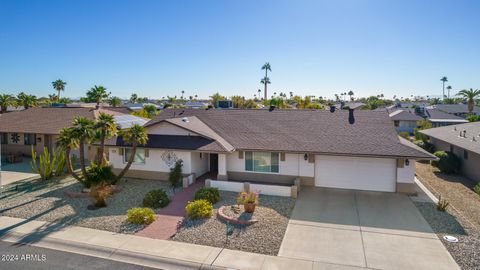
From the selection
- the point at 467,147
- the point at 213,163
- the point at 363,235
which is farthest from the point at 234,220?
the point at 467,147

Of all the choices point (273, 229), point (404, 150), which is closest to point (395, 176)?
point (404, 150)

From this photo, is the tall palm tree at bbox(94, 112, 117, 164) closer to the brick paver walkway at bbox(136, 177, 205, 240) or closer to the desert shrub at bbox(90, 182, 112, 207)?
the desert shrub at bbox(90, 182, 112, 207)

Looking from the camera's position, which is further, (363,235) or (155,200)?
(155,200)

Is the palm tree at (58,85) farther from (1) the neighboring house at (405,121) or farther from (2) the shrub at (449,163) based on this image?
(2) the shrub at (449,163)

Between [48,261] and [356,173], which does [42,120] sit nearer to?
[48,261]

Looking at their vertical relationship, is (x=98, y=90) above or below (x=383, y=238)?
above

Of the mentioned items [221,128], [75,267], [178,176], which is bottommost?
[75,267]

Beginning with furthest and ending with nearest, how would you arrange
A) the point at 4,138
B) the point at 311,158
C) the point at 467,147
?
1. the point at 4,138
2. the point at 467,147
3. the point at 311,158

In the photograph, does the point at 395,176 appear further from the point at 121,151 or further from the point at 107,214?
the point at 121,151
